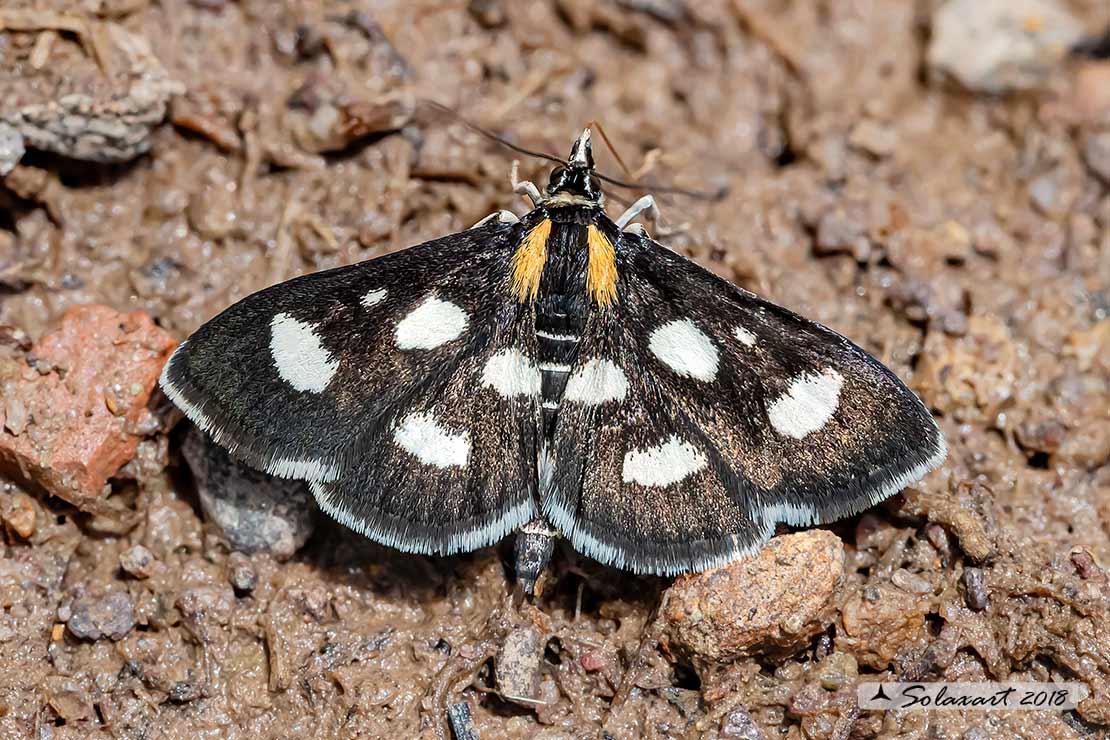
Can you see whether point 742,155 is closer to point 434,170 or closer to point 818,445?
point 434,170

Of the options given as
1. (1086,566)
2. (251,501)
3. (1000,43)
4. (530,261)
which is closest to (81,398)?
(251,501)

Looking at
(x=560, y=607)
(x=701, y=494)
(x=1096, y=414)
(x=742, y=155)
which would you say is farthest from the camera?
(x=742, y=155)

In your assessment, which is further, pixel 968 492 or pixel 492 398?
pixel 968 492

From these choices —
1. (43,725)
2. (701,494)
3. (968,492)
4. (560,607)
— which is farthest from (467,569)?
(968,492)

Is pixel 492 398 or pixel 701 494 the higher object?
pixel 492 398

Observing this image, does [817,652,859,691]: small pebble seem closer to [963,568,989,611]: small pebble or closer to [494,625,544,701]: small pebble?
[963,568,989,611]: small pebble
